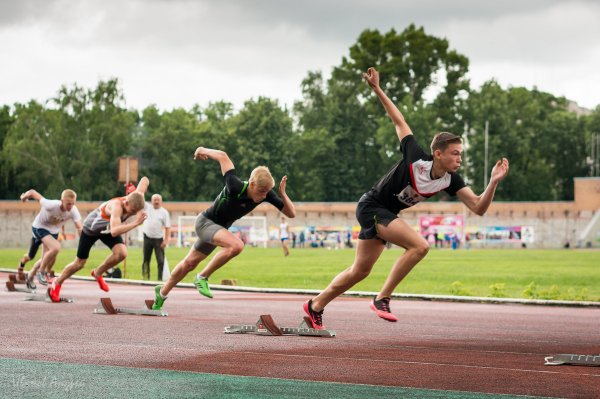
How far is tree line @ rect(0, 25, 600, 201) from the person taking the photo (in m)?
95.1

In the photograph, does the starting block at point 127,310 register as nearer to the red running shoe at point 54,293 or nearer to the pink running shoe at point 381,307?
the red running shoe at point 54,293

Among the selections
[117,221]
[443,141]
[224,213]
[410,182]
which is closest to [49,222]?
[117,221]

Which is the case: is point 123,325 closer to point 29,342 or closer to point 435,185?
point 29,342

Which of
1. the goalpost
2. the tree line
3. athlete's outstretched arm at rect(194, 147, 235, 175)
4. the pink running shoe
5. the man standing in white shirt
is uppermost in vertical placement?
the tree line

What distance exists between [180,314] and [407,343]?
4632 millimetres

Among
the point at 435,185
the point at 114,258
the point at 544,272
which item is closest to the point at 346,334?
the point at 435,185

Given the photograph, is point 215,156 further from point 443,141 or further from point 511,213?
point 511,213

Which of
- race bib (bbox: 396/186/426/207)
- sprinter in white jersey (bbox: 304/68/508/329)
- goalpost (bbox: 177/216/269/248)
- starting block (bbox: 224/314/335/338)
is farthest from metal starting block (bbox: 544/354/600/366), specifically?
goalpost (bbox: 177/216/269/248)

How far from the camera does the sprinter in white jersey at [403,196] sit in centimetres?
1016

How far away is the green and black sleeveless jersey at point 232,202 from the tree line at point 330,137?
3164 inches

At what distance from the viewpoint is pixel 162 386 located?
718 cm

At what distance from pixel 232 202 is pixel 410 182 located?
284 cm

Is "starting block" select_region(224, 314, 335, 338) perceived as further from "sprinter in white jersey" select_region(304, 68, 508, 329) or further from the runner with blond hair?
the runner with blond hair

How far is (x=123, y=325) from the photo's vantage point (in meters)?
12.2
